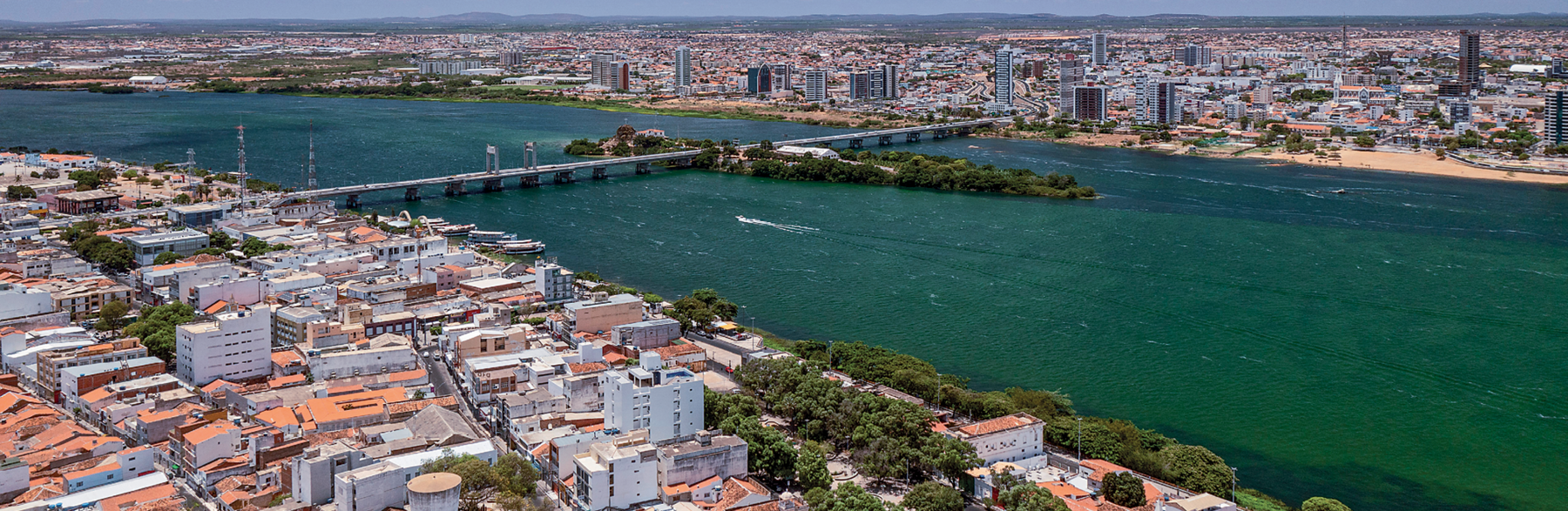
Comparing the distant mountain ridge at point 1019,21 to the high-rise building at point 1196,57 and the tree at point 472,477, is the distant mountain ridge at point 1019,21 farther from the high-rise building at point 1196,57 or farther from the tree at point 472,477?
the tree at point 472,477

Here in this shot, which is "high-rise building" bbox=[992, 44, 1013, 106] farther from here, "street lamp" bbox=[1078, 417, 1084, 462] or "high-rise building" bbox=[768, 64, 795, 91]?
"street lamp" bbox=[1078, 417, 1084, 462]

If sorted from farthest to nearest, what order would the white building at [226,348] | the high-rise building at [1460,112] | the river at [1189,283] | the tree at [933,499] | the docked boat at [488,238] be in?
the high-rise building at [1460,112] < the docked boat at [488,238] < the white building at [226,348] < the river at [1189,283] < the tree at [933,499]

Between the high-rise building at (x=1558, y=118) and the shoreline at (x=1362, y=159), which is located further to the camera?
the high-rise building at (x=1558, y=118)

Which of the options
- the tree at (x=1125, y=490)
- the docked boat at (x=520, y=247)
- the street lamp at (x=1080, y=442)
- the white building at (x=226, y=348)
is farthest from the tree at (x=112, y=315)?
the tree at (x=1125, y=490)

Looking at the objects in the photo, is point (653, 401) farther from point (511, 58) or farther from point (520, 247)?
point (511, 58)

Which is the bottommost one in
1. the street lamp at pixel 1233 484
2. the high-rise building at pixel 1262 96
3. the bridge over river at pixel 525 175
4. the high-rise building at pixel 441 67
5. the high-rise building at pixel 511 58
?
the street lamp at pixel 1233 484

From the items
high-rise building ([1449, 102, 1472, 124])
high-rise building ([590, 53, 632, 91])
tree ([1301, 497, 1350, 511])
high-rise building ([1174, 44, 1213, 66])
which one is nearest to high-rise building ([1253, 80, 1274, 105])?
high-rise building ([1449, 102, 1472, 124])

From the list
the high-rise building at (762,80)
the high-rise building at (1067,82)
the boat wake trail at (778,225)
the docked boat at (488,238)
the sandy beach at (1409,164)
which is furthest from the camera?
the high-rise building at (762,80)
